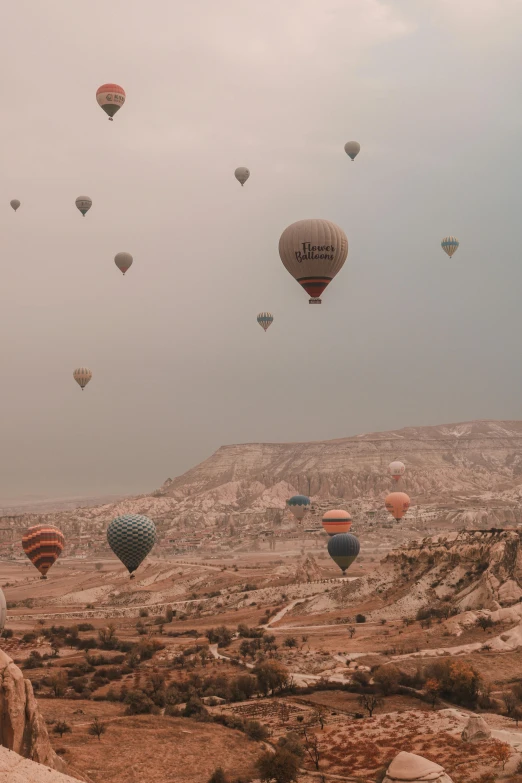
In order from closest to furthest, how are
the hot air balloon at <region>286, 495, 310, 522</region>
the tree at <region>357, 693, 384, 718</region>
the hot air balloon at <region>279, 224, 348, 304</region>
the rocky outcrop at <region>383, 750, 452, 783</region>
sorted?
the rocky outcrop at <region>383, 750, 452, 783</region>
the tree at <region>357, 693, 384, 718</region>
the hot air balloon at <region>279, 224, 348, 304</region>
the hot air balloon at <region>286, 495, 310, 522</region>

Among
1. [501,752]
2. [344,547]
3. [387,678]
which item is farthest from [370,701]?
[344,547]

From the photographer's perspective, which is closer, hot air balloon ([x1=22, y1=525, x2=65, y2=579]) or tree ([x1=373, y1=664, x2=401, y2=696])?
tree ([x1=373, y1=664, x2=401, y2=696])

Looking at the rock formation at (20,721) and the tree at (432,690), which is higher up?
the rock formation at (20,721)

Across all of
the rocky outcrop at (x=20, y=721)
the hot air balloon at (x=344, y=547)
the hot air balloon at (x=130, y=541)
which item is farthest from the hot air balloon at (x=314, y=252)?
the hot air balloon at (x=344, y=547)

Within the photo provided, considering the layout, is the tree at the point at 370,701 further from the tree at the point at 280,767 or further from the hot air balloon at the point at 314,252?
the hot air balloon at the point at 314,252

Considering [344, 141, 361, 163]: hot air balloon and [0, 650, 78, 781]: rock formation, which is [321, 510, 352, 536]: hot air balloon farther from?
[0, 650, 78, 781]: rock formation

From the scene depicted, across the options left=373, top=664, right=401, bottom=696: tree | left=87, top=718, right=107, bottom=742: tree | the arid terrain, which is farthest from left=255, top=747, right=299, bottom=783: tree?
left=373, top=664, right=401, bottom=696: tree

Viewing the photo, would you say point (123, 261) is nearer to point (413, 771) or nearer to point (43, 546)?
point (43, 546)
